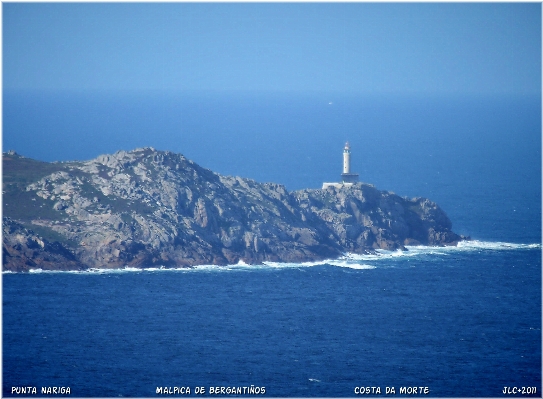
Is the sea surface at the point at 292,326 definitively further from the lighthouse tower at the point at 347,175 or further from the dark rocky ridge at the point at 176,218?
the lighthouse tower at the point at 347,175

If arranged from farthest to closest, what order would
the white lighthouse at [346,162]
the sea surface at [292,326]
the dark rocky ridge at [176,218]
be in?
1. the white lighthouse at [346,162]
2. the dark rocky ridge at [176,218]
3. the sea surface at [292,326]

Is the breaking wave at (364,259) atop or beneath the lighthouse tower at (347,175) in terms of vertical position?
beneath

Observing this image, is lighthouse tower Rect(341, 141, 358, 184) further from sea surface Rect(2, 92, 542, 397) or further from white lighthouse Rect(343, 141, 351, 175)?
sea surface Rect(2, 92, 542, 397)

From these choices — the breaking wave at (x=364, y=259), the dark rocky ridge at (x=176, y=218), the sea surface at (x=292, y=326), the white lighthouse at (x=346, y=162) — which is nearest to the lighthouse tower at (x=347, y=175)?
the white lighthouse at (x=346, y=162)

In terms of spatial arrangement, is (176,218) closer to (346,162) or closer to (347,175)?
(347,175)

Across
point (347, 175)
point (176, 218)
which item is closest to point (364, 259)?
point (347, 175)

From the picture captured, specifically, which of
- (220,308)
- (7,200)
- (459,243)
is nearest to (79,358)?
(220,308)

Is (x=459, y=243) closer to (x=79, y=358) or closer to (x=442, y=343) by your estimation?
(x=442, y=343)
